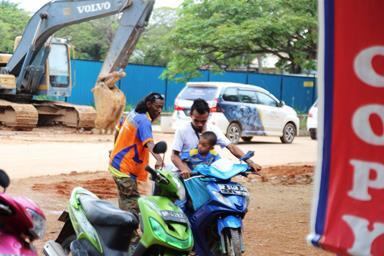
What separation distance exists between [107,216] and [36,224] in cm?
95

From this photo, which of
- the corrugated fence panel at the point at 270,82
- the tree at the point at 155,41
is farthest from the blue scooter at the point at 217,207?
the tree at the point at 155,41

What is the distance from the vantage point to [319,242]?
264 cm

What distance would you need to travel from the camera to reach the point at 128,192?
6.79 m

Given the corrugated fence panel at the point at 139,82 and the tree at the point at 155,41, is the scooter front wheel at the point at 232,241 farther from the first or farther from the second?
the tree at the point at 155,41

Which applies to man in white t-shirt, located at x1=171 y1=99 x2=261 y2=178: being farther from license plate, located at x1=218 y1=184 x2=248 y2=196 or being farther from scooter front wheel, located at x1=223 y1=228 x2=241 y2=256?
scooter front wheel, located at x1=223 y1=228 x2=241 y2=256

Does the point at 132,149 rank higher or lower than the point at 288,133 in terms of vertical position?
higher

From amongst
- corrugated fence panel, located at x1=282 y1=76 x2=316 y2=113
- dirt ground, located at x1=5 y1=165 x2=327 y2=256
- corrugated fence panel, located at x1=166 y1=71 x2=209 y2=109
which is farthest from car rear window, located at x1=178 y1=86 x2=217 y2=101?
corrugated fence panel, located at x1=282 y1=76 x2=316 y2=113

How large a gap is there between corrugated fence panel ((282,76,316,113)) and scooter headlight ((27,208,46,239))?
111 feet

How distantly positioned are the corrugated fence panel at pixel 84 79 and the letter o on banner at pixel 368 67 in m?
29.7

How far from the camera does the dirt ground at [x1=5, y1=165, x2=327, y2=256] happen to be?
757 cm

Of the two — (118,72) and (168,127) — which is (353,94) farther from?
(168,127)

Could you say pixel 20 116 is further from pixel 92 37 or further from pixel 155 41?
pixel 155 41

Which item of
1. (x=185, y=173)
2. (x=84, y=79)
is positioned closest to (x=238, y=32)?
(x=84, y=79)

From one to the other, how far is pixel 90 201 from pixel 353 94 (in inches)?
128
